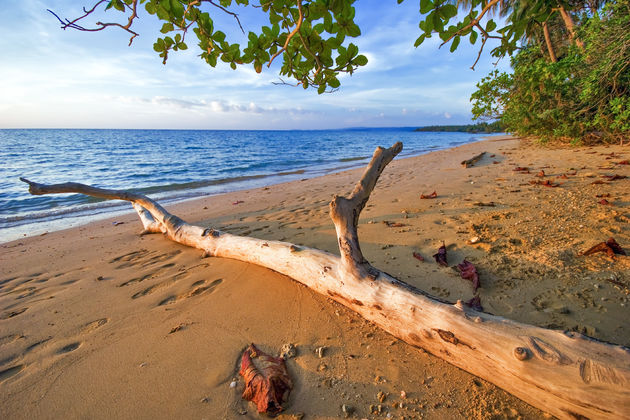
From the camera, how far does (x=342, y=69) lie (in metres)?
1.79

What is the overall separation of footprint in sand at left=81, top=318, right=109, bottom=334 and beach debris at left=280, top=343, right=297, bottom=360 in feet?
5.52

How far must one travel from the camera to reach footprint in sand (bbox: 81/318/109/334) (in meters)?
2.40

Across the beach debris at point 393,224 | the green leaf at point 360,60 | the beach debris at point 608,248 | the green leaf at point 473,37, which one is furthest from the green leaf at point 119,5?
the beach debris at point 608,248

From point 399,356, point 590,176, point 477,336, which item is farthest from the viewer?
point 590,176

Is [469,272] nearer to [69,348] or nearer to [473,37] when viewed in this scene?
[473,37]

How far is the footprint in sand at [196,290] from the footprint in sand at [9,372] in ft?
3.15

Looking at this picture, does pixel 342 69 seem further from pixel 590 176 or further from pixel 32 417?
pixel 590 176

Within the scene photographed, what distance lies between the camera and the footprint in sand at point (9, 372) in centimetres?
195

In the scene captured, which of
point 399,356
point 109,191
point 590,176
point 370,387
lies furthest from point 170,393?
point 590,176

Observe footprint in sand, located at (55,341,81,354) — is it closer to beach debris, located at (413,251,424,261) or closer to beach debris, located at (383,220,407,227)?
beach debris, located at (413,251,424,261)

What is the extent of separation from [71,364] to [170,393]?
91 centimetres

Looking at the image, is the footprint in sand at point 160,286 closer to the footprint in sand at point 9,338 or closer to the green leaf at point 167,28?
the footprint in sand at point 9,338

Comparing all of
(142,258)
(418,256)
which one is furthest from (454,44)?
(142,258)

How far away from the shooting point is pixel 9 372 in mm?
2000
